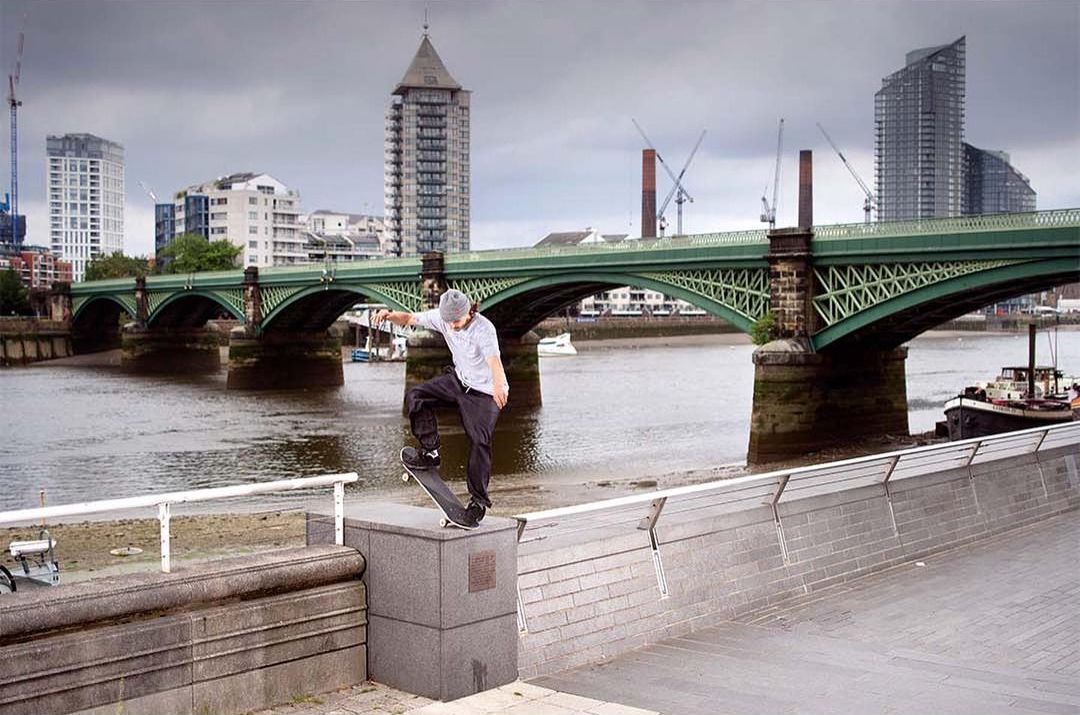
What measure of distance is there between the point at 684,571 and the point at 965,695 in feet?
9.56

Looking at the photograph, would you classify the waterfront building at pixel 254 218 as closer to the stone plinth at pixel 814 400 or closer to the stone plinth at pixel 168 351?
the stone plinth at pixel 168 351

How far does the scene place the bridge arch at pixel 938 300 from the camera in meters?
37.0

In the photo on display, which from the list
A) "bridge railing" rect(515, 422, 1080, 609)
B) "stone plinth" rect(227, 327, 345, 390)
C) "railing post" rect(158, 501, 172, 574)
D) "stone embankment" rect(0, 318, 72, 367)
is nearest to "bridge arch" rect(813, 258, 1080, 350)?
"bridge railing" rect(515, 422, 1080, 609)

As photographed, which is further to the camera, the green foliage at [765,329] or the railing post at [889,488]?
the green foliage at [765,329]

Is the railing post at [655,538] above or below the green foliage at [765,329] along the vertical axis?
below

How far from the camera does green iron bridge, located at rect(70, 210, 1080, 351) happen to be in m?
37.2

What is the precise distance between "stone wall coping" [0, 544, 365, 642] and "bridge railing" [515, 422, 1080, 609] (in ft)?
5.19

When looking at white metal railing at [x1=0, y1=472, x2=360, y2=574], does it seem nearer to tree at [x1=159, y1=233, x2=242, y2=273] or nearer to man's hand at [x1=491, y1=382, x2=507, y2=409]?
man's hand at [x1=491, y1=382, x2=507, y2=409]

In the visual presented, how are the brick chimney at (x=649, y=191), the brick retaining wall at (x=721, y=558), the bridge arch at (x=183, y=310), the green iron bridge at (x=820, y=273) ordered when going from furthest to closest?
the brick chimney at (x=649, y=191)
the bridge arch at (x=183, y=310)
the green iron bridge at (x=820, y=273)
the brick retaining wall at (x=721, y=558)

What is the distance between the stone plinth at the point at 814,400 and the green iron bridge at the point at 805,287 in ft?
0.15

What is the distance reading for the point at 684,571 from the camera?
463 inches

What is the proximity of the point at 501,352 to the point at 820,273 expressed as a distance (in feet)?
71.9

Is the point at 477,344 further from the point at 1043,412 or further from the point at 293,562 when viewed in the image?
the point at 1043,412

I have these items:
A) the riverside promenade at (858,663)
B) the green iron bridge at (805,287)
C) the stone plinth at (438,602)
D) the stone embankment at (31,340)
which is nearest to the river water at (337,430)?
the green iron bridge at (805,287)
